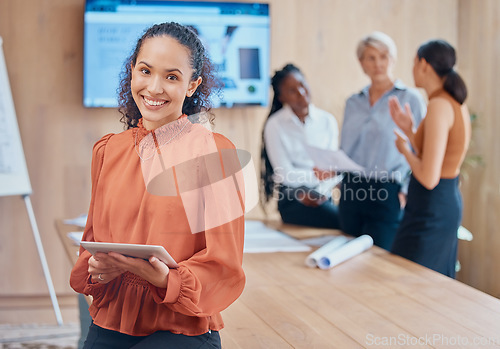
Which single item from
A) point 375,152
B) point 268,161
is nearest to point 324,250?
point 375,152

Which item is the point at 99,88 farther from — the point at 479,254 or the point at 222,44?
the point at 479,254

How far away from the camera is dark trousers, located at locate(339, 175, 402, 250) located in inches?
107

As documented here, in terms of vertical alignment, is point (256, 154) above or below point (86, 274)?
below

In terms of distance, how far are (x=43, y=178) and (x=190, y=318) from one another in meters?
2.85

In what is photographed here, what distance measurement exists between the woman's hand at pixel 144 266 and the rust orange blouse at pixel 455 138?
167 centimetres

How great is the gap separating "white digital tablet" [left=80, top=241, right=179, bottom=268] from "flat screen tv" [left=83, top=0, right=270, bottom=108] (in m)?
2.63

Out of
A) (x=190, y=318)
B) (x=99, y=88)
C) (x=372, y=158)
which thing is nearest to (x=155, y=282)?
(x=190, y=318)

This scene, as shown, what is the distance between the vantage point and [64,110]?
139 inches

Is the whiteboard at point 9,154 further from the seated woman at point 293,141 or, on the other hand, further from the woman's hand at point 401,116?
the woman's hand at point 401,116

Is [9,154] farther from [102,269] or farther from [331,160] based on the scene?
[102,269]

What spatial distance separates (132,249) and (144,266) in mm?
46

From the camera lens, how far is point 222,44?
3697 mm

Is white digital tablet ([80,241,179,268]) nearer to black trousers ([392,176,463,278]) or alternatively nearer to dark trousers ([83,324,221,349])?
dark trousers ([83,324,221,349])

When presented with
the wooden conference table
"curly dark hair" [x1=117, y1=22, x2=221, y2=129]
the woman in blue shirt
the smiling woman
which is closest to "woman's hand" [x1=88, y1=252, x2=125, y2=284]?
the smiling woman
